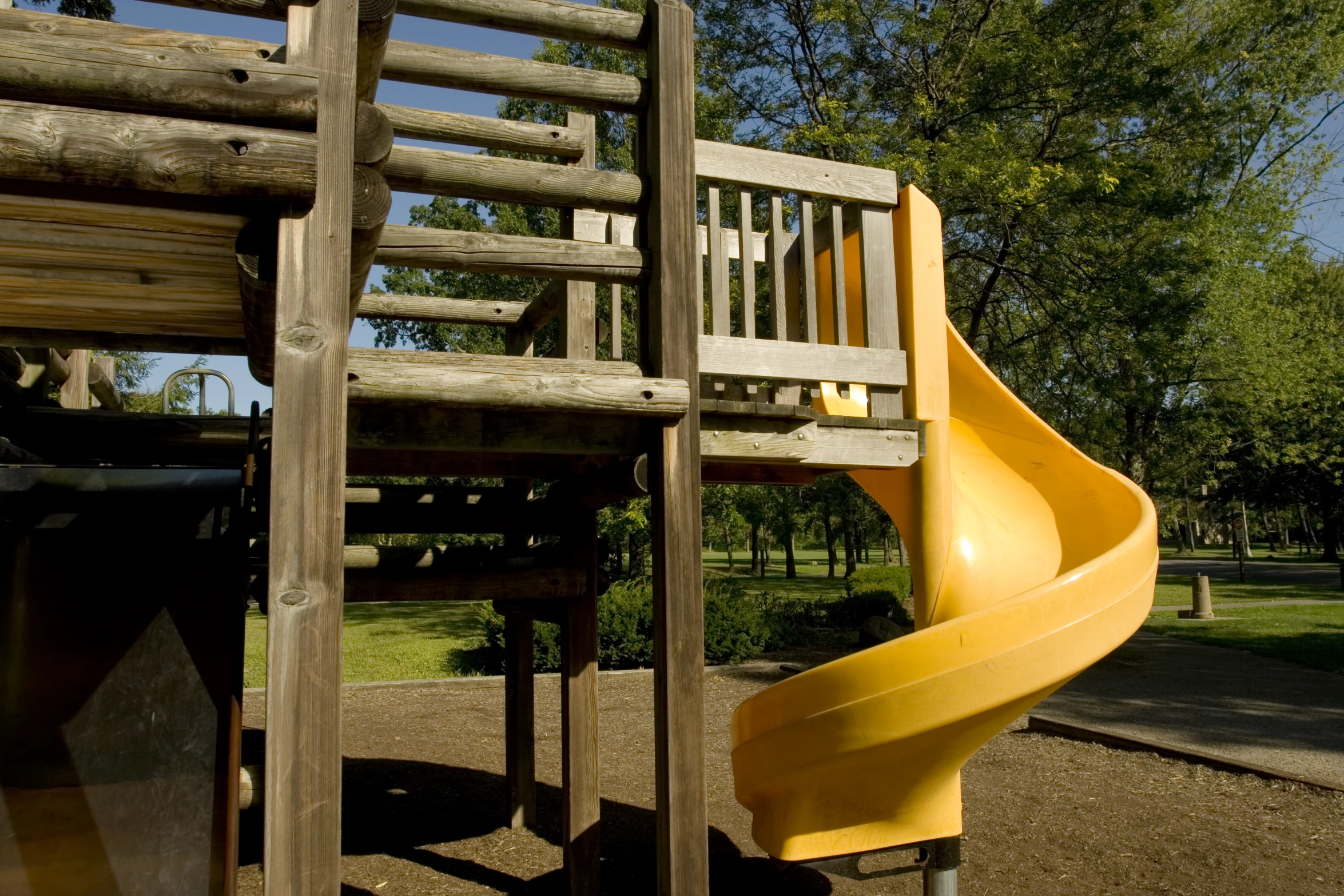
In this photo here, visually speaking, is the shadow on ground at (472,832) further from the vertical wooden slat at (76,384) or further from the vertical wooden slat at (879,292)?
the vertical wooden slat at (76,384)

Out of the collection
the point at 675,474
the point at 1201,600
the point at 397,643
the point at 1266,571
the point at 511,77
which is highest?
the point at 511,77

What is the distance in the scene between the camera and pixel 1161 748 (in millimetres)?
7715

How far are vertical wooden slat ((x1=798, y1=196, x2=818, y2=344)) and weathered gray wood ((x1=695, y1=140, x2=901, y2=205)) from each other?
88 millimetres

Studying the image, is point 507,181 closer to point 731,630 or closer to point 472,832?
point 472,832

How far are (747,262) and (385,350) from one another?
1800 millimetres

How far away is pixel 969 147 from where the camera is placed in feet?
40.7

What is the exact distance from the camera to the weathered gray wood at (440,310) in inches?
222

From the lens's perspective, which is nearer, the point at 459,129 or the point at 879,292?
A: the point at 459,129

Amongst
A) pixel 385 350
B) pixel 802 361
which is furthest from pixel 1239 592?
pixel 385 350

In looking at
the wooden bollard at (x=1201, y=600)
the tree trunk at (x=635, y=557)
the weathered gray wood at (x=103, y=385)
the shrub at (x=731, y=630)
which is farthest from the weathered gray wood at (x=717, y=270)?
the wooden bollard at (x=1201, y=600)

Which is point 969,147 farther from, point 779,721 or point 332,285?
point 332,285

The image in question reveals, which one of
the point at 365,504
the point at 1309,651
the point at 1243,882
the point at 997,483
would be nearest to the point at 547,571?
the point at 365,504

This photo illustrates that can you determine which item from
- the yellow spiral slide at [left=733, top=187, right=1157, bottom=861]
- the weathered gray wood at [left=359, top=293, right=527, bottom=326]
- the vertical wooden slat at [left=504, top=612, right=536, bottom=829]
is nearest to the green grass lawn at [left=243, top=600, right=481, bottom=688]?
the vertical wooden slat at [left=504, top=612, right=536, bottom=829]

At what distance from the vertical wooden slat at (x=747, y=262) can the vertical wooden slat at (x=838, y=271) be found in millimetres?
425
